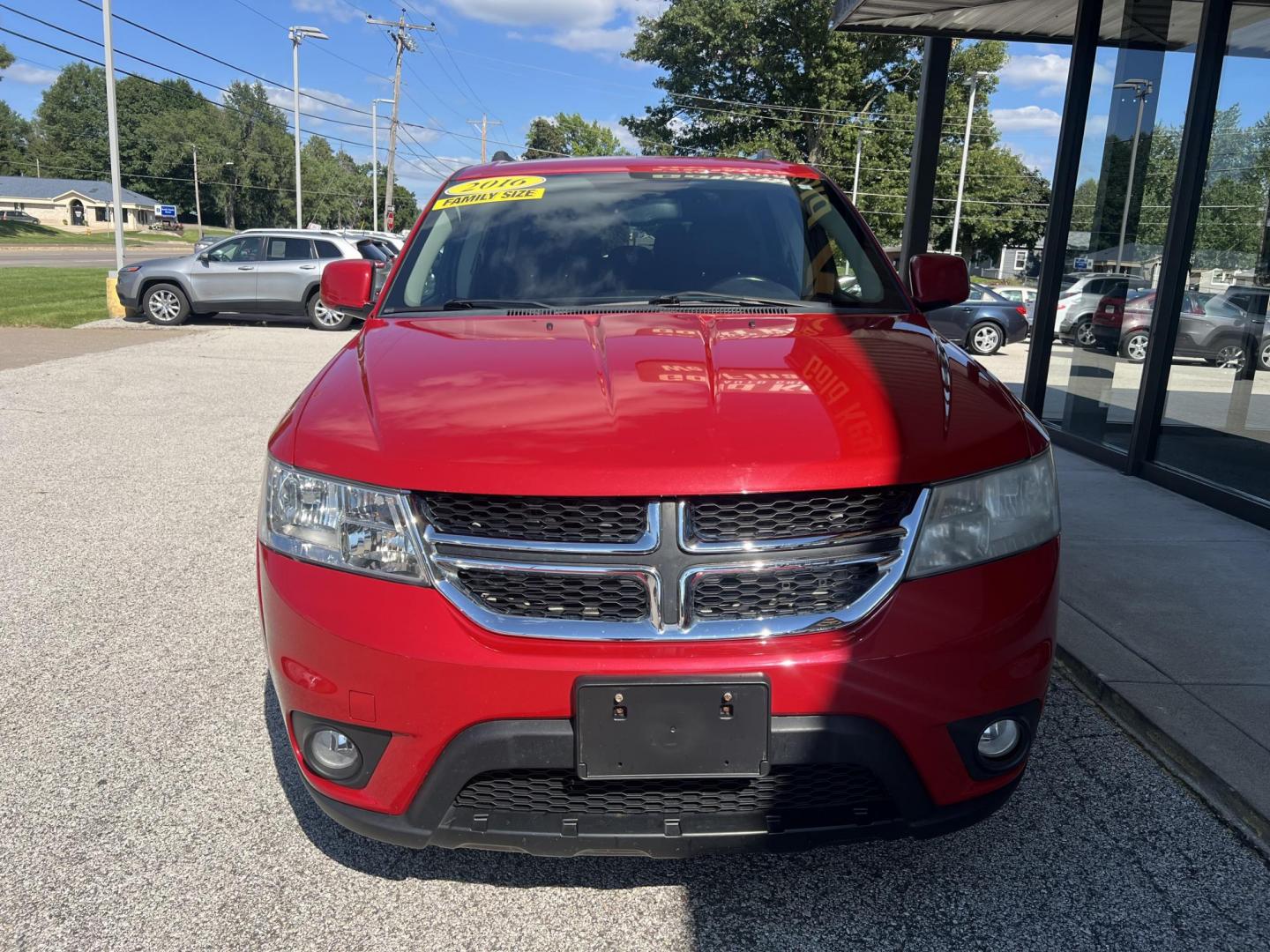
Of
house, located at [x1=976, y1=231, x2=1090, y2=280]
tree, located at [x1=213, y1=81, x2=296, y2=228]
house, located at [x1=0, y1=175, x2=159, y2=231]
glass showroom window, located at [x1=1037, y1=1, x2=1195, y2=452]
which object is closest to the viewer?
glass showroom window, located at [x1=1037, y1=1, x2=1195, y2=452]

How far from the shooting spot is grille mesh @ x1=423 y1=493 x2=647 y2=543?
1969 millimetres

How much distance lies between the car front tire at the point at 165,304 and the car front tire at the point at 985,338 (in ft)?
46.5

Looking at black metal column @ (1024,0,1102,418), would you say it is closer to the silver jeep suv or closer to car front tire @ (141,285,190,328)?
the silver jeep suv

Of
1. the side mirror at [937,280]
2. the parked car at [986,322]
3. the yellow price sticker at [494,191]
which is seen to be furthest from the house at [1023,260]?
the yellow price sticker at [494,191]

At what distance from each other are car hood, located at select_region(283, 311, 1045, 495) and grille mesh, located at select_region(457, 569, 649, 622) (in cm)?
17

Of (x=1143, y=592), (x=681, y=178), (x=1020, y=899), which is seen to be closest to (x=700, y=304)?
(x=681, y=178)

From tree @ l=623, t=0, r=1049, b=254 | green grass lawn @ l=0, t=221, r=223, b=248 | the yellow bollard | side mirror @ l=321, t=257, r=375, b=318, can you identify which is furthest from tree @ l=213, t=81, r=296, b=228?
side mirror @ l=321, t=257, r=375, b=318

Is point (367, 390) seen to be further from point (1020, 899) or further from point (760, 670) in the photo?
point (1020, 899)

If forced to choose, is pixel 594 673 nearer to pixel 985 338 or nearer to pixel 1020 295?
pixel 985 338

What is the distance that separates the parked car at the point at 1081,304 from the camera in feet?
26.3

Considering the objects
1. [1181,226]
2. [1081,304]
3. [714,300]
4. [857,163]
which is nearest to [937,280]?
[714,300]

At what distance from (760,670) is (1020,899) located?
1.03 meters

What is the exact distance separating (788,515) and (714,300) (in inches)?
49.1

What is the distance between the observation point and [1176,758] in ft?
9.91
